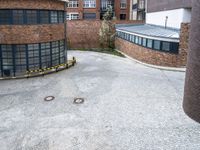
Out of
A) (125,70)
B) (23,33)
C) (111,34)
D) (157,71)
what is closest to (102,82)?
(125,70)

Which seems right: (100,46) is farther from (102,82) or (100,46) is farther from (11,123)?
(11,123)

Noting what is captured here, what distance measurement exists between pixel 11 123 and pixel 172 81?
14679mm

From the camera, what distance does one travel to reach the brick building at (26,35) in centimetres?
2272

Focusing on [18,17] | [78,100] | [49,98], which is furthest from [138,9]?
[49,98]

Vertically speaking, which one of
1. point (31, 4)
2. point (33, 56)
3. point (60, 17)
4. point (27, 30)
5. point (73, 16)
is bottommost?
point (33, 56)

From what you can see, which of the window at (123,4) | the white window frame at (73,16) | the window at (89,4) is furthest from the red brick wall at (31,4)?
the window at (123,4)

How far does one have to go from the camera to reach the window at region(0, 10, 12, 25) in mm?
22416

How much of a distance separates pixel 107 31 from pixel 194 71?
91.5 ft

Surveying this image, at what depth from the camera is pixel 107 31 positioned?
135ft

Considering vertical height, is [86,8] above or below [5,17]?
above

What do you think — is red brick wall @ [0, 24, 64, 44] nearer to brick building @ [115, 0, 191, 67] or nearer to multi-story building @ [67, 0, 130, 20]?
brick building @ [115, 0, 191, 67]

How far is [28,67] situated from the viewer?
24219mm

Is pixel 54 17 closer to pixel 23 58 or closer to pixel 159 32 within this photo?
pixel 23 58

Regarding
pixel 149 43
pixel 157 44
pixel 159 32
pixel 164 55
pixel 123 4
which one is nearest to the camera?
pixel 164 55
